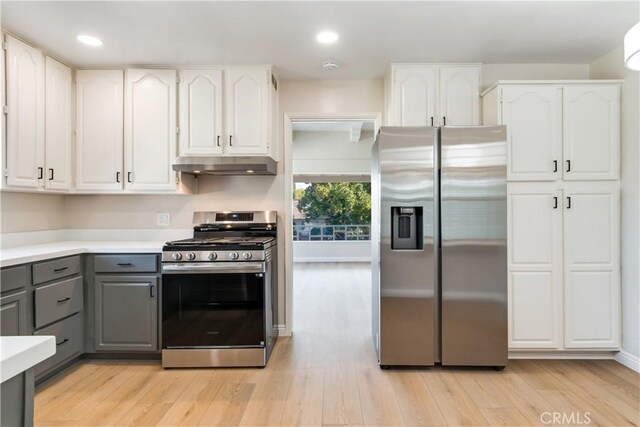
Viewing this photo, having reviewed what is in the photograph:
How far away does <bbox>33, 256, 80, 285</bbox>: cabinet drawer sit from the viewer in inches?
94.0

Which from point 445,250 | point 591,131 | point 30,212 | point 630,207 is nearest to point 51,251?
point 30,212

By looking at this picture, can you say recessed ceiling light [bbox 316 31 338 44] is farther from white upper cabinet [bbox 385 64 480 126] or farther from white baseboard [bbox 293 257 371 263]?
white baseboard [bbox 293 257 371 263]

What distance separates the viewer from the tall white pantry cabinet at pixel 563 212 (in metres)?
2.80

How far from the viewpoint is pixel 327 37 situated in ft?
8.68

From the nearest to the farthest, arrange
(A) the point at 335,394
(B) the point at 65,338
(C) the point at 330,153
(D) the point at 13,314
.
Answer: (D) the point at 13,314 → (A) the point at 335,394 → (B) the point at 65,338 → (C) the point at 330,153

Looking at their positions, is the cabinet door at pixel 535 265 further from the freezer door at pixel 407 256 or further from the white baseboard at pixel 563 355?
the freezer door at pixel 407 256

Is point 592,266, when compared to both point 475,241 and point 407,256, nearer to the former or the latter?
point 475,241

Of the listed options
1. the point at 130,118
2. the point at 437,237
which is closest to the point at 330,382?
the point at 437,237

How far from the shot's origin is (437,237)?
2.71m

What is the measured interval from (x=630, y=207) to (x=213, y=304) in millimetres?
3250

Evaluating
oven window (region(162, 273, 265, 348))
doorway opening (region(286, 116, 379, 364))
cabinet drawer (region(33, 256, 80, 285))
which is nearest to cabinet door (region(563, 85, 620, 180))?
doorway opening (region(286, 116, 379, 364))

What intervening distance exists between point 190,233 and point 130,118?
3.75ft

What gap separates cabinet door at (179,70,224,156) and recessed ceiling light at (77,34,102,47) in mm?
661

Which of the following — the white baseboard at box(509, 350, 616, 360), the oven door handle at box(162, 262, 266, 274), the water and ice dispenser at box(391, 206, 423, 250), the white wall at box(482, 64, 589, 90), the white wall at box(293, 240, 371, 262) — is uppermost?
the white wall at box(482, 64, 589, 90)
